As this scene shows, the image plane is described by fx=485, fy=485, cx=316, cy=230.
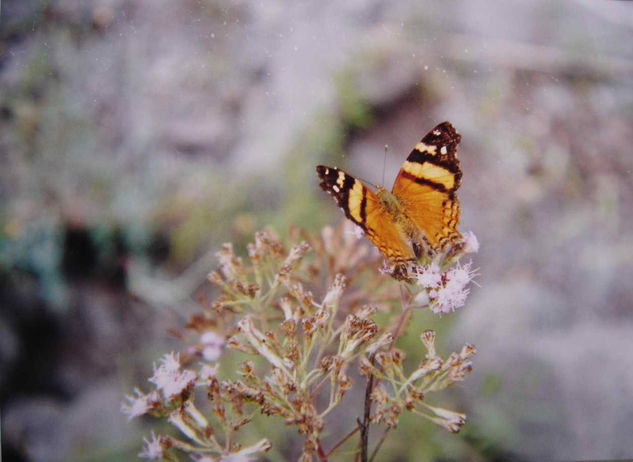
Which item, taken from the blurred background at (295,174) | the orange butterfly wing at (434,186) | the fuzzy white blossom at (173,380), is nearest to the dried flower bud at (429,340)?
the orange butterfly wing at (434,186)

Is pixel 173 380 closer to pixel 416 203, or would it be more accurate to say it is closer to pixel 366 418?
pixel 366 418

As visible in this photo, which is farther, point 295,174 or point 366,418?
point 295,174

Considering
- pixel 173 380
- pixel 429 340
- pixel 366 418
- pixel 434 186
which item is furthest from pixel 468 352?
pixel 173 380

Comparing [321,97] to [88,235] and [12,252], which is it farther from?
[12,252]

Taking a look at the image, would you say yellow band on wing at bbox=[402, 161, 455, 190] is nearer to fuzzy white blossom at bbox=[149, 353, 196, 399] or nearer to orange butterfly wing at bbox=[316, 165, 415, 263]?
orange butterfly wing at bbox=[316, 165, 415, 263]

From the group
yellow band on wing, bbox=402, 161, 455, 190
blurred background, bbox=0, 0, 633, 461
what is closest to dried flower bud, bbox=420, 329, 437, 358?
yellow band on wing, bbox=402, 161, 455, 190

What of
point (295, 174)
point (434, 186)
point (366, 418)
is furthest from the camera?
point (295, 174)

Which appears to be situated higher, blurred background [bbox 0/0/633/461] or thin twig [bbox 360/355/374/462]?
blurred background [bbox 0/0/633/461]
